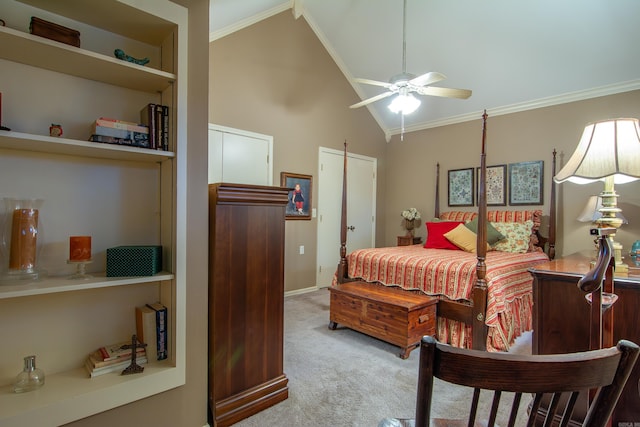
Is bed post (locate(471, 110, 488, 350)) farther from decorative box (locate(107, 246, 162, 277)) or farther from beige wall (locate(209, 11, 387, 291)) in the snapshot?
beige wall (locate(209, 11, 387, 291))

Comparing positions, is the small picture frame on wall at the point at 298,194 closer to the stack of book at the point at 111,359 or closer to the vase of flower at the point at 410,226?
the vase of flower at the point at 410,226

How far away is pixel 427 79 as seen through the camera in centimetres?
273

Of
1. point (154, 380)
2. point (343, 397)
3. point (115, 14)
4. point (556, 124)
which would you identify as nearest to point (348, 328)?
point (343, 397)

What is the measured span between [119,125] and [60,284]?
2.32 feet

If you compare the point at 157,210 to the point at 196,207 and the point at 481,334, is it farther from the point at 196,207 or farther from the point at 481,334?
the point at 481,334

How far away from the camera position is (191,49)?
5.01 ft

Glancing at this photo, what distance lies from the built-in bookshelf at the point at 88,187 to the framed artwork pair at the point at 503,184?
439 cm

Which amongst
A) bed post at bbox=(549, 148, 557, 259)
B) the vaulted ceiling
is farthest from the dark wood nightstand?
the vaulted ceiling

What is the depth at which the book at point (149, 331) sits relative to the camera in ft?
5.03

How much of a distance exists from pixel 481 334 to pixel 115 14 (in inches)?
119

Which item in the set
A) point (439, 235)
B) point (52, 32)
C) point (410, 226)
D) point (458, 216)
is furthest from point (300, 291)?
point (52, 32)

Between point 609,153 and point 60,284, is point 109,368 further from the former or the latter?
point 609,153

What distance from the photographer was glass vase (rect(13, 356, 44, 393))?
1276 millimetres

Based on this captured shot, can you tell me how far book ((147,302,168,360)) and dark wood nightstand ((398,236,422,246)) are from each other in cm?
416
